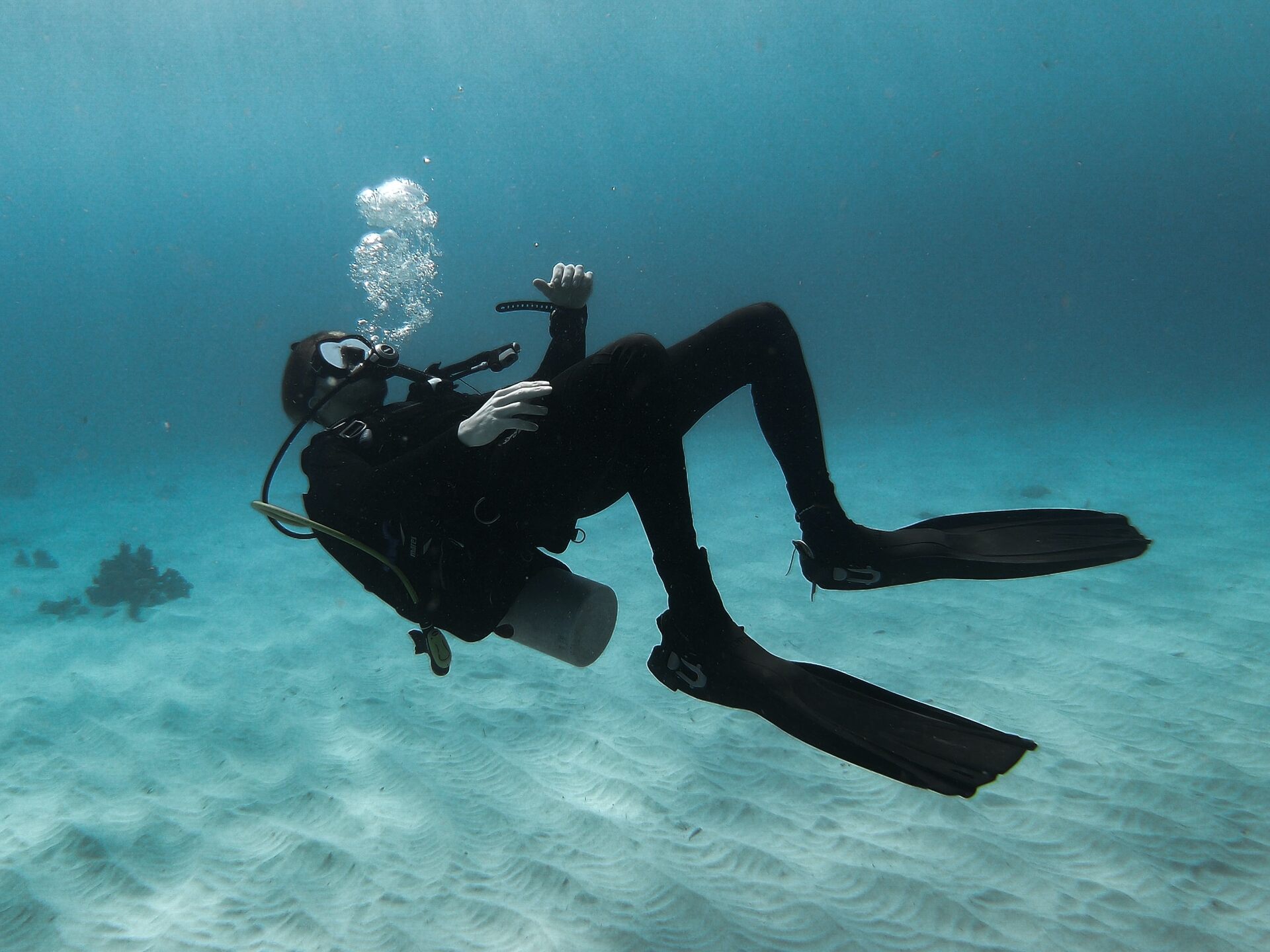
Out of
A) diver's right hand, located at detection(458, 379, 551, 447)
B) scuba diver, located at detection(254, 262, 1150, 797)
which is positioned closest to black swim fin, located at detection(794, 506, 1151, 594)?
scuba diver, located at detection(254, 262, 1150, 797)

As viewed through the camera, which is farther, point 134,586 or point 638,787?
point 134,586

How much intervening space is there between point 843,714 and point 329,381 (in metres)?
2.57

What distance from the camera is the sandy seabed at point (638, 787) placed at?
3.10 m

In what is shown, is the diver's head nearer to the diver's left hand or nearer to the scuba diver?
the scuba diver

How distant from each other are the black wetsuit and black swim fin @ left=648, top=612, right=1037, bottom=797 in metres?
0.25

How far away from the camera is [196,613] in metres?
9.05

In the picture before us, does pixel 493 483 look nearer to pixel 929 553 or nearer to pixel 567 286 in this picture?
pixel 567 286

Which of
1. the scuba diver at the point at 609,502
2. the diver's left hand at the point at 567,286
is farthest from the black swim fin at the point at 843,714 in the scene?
the diver's left hand at the point at 567,286

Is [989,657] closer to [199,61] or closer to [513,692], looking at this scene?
[513,692]

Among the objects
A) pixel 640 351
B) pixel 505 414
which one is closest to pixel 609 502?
pixel 640 351

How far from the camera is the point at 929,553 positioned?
117 inches

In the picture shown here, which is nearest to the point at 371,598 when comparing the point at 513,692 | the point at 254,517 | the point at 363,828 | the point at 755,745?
the point at 513,692

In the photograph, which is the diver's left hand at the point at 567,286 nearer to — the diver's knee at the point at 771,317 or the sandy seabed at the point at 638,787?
the diver's knee at the point at 771,317

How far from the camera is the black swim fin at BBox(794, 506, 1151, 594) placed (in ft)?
9.62
